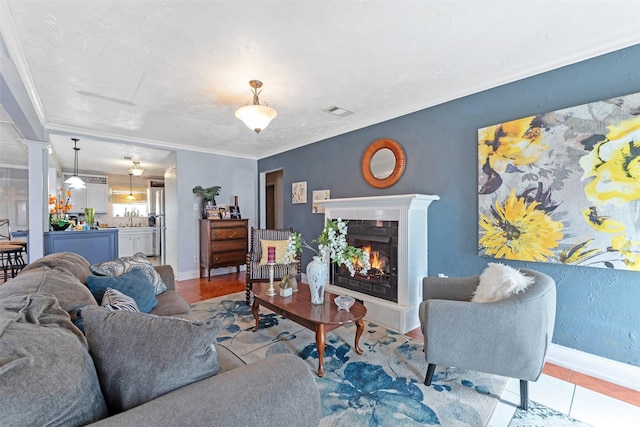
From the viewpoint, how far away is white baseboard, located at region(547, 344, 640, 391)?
1.94 m

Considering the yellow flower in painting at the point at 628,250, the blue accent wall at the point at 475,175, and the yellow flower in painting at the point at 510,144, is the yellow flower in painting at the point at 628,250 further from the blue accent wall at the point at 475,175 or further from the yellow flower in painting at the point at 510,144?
the yellow flower in painting at the point at 510,144

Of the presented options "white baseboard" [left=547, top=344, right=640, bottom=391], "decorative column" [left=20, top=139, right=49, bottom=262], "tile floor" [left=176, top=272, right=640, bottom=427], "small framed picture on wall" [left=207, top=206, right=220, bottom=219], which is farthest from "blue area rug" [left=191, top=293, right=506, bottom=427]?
"decorative column" [left=20, top=139, right=49, bottom=262]

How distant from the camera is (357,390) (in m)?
1.89

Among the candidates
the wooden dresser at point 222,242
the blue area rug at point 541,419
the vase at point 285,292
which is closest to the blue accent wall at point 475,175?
the blue area rug at point 541,419

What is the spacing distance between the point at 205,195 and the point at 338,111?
2.98 metres

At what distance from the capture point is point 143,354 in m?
0.89

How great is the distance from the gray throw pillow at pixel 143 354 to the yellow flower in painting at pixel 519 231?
2.49m

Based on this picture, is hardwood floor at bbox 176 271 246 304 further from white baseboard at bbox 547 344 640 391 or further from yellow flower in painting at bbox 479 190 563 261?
white baseboard at bbox 547 344 640 391

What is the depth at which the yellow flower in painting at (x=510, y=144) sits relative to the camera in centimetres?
232

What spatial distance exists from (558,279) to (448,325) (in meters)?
1.22

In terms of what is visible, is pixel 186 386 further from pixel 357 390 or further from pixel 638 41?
pixel 638 41

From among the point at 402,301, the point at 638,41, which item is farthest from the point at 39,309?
the point at 638,41

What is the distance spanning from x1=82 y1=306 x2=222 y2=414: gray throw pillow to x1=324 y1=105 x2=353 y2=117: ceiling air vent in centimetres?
286

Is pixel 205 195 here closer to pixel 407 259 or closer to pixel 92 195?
pixel 407 259
